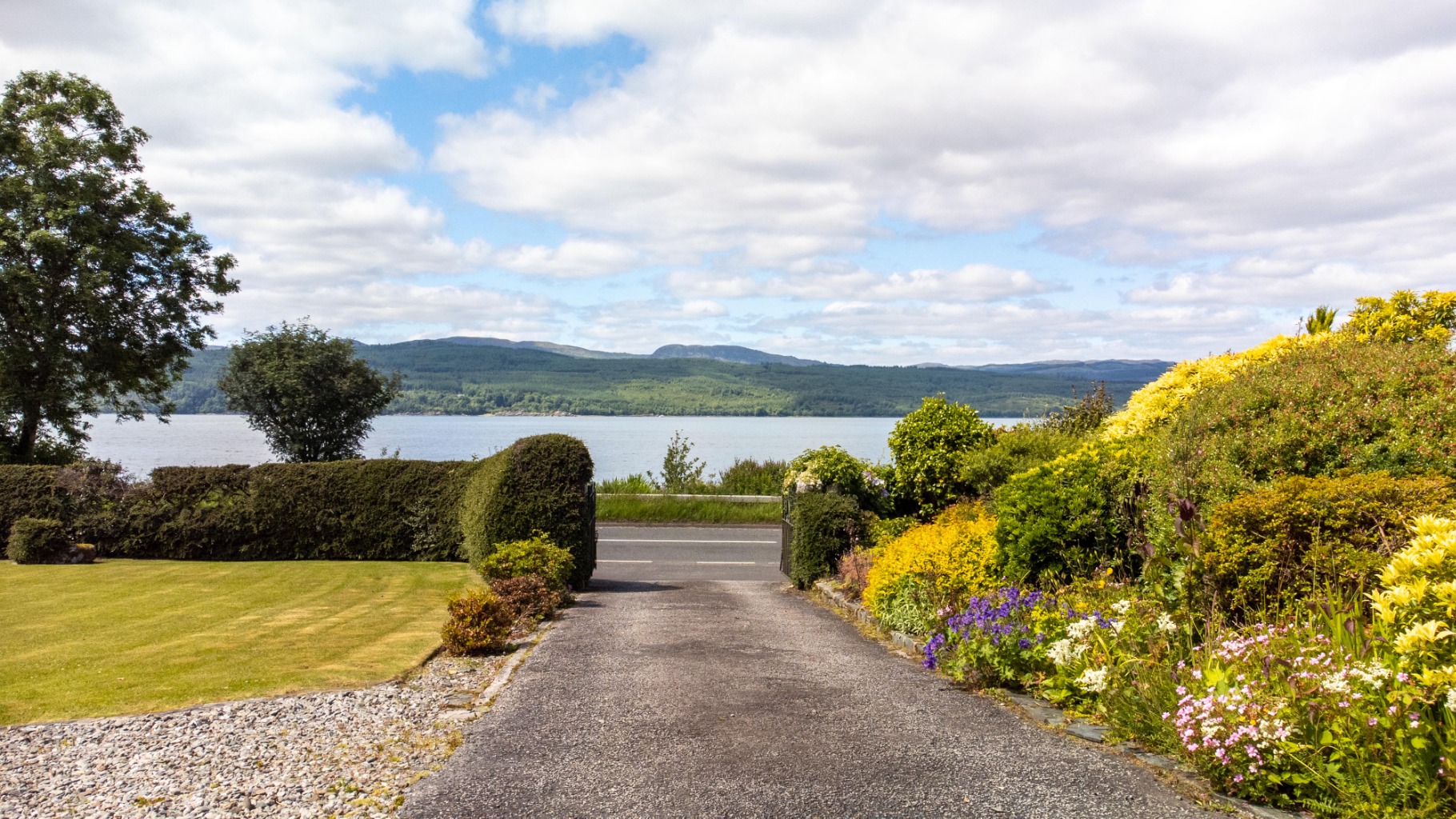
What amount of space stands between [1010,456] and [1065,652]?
21.3 feet

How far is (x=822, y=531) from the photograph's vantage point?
44.2 feet

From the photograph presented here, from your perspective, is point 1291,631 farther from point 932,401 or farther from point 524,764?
point 932,401

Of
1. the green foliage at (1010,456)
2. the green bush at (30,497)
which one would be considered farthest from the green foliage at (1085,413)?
the green bush at (30,497)

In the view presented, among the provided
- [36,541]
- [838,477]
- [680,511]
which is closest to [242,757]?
[838,477]

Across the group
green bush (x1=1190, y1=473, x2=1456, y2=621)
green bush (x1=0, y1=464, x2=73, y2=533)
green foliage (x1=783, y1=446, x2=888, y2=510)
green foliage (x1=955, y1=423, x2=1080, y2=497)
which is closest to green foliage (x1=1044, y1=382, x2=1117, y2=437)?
green foliage (x1=955, y1=423, x2=1080, y2=497)

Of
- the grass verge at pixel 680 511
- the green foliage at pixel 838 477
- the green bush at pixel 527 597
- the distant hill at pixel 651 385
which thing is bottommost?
the grass verge at pixel 680 511

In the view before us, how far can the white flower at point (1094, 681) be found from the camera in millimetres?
5723

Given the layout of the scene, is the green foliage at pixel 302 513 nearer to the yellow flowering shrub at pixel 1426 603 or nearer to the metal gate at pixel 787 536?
the metal gate at pixel 787 536

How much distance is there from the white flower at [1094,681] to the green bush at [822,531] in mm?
7297

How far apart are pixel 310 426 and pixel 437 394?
7309cm

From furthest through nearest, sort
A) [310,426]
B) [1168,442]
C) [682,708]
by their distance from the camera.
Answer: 1. [310,426]
2. [1168,442]
3. [682,708]

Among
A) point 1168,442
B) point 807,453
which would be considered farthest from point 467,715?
point 807,453

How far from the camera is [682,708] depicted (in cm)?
632

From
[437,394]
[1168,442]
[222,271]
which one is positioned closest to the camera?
[1168,442]
